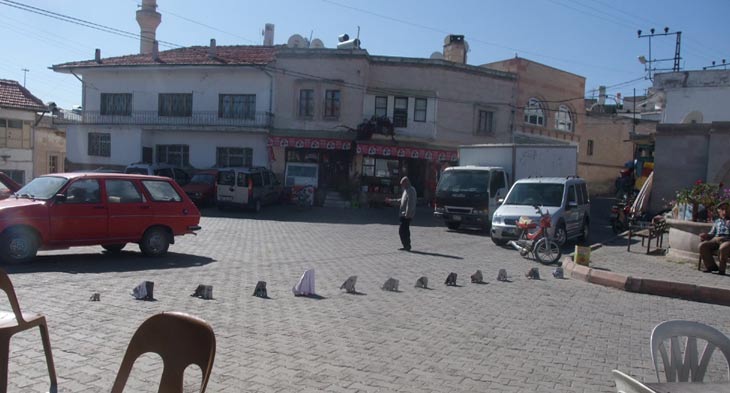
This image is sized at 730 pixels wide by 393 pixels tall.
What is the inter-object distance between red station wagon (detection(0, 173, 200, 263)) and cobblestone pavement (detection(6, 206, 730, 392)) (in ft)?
1.52

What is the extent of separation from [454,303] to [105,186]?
7.08 meters

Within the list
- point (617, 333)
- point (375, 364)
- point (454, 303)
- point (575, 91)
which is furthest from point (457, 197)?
point (575, 91)

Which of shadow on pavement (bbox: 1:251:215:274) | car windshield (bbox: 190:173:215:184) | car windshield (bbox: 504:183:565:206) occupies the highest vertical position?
car windshield (bbox: 504:183:565:206)

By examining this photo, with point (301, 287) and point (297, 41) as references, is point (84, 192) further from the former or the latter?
point (297, 41)

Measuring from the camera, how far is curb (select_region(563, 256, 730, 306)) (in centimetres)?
943

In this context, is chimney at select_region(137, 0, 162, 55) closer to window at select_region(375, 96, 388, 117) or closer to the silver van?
window at select_region(375, 96, 388, 117)

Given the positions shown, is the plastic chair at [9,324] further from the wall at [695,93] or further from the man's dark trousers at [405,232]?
the wall at [695,93]

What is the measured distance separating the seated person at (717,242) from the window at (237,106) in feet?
79.9

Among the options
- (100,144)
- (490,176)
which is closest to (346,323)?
(490,176)

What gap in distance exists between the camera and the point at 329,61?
3081 centimetres

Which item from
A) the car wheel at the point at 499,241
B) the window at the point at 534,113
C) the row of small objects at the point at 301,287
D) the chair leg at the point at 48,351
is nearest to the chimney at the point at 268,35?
the window at the point at 534,113

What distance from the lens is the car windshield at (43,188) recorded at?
10.6 m

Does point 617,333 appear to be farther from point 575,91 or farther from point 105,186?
point 575,91

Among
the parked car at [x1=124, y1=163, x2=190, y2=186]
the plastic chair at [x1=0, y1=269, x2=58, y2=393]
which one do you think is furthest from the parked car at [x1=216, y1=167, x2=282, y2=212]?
the plastic chair at [x1=0, y1=269, x2=58, y2=393]
